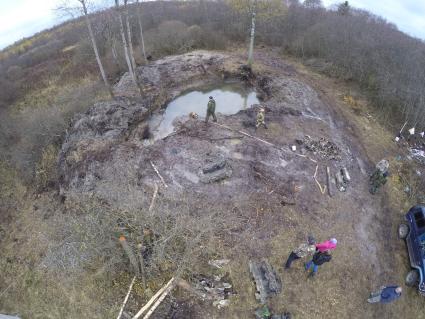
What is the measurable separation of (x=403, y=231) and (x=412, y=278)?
1682 millimetres

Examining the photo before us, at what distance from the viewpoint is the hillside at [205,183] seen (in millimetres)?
7762

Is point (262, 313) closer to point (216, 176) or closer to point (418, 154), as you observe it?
point (216, 176)

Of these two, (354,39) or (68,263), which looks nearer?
(68,263)

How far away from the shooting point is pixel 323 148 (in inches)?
468

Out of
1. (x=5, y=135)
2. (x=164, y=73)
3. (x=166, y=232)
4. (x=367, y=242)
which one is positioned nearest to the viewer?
(x=166, y=232)

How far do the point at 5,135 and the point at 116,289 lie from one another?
31.9ft

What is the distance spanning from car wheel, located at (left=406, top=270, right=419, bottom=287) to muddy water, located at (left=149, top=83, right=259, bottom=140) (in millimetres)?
10043

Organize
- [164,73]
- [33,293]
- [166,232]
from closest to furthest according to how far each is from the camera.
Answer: [166,232]
[33,293]
[164,73]

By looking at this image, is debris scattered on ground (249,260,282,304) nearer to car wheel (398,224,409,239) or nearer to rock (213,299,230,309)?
rock (213,299,230,309)

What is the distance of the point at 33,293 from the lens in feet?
26.6

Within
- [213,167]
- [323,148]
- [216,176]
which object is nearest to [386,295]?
[216,176]

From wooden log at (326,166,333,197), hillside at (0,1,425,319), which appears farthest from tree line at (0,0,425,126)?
wooden log at (326,166,333,197)

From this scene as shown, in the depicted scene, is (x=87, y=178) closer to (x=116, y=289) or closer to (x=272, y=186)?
(x=116, y=289)

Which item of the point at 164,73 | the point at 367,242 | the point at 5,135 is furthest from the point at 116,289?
the point at 164,73
